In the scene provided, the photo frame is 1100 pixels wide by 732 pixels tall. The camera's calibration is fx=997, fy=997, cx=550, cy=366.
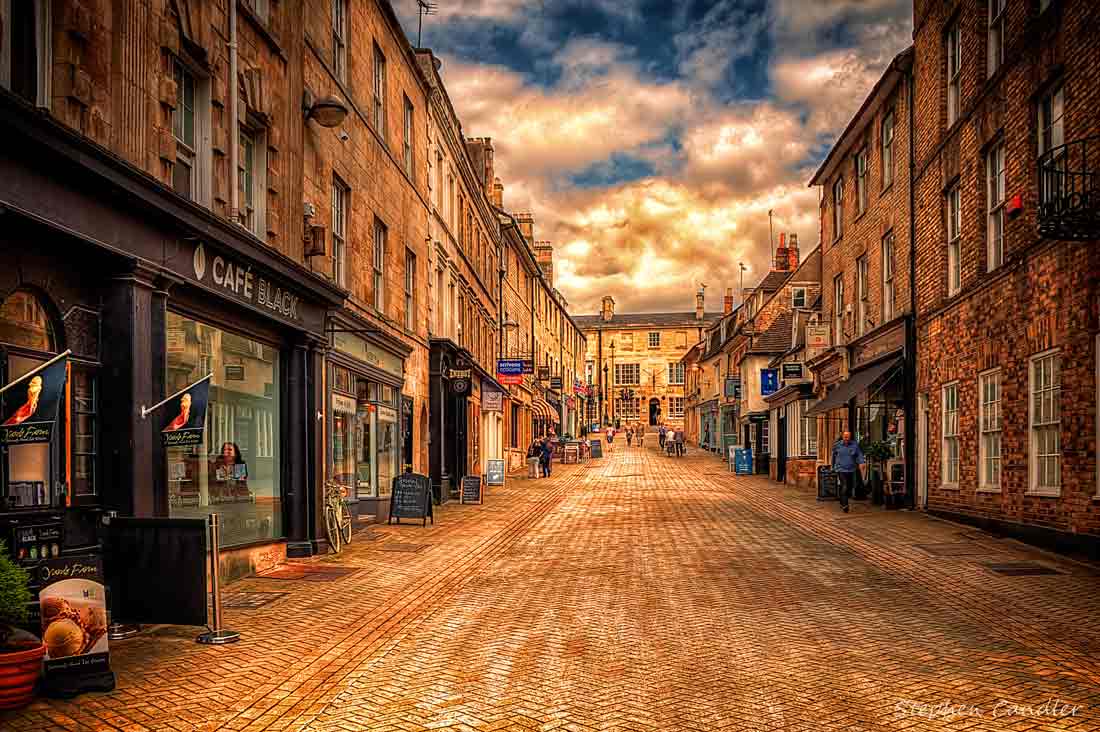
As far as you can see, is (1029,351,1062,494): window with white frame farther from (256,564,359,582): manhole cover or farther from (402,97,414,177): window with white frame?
(402,97,414,177): window with white frame

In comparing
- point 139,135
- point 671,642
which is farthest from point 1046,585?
point 139,135

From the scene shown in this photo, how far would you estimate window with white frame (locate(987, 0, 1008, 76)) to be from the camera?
17312 mm

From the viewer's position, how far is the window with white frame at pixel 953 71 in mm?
19750

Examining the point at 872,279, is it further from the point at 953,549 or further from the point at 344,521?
the point at 344,521

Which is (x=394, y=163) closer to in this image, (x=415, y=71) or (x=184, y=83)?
(x=415, y=71)

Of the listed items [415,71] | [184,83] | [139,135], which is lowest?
[139,135]

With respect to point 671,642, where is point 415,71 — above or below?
above

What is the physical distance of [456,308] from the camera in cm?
2981

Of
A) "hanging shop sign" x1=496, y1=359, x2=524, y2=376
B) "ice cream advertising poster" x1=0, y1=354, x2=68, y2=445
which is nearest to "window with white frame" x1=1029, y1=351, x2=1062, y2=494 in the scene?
"ice cream advertising poster" x1=0, y1=354, x2=68, y2=445

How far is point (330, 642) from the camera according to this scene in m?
8.70

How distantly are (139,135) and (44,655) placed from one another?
532cm

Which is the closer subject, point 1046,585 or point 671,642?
point 671,642

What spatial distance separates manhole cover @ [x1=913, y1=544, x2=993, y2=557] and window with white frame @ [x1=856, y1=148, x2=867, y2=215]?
1381 centimetres

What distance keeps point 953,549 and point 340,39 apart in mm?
13197
